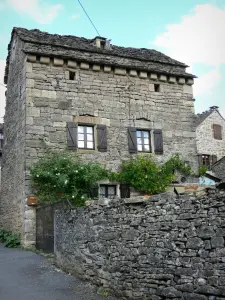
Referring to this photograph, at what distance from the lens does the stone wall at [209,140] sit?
25.8 metres

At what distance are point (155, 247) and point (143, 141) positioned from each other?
867 cm

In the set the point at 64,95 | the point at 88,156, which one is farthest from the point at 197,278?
the point at 64,95

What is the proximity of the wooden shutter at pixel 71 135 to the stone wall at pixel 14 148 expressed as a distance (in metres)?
1.58

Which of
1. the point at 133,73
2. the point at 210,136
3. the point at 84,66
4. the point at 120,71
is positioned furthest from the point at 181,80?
the point at 210,136

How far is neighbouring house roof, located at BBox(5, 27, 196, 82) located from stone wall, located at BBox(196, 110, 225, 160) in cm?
1048

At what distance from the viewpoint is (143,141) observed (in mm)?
14211

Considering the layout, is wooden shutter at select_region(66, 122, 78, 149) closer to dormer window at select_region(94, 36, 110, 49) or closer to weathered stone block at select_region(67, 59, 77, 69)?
weathered stone block at select_region(67, 59, 77, 69)

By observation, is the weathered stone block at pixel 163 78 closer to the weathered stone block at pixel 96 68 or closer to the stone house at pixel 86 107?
the stone house at pixel 86 107

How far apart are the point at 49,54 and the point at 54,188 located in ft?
16.4

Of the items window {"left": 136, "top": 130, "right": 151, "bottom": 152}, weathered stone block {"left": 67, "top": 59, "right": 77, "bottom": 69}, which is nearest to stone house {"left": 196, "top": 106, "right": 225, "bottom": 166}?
window {"left": 136, "top": 130, "right": 151, "bottom": 152}

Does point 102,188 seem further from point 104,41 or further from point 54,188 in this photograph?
A: point 104,41

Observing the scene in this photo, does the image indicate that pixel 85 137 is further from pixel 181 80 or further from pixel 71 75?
pixel 181 80

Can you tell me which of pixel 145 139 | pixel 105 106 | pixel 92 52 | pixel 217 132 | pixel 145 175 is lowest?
pixel 145 175

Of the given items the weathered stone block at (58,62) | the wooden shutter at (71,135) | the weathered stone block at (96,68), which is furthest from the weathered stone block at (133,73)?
the wooden shutter at (71,135)
